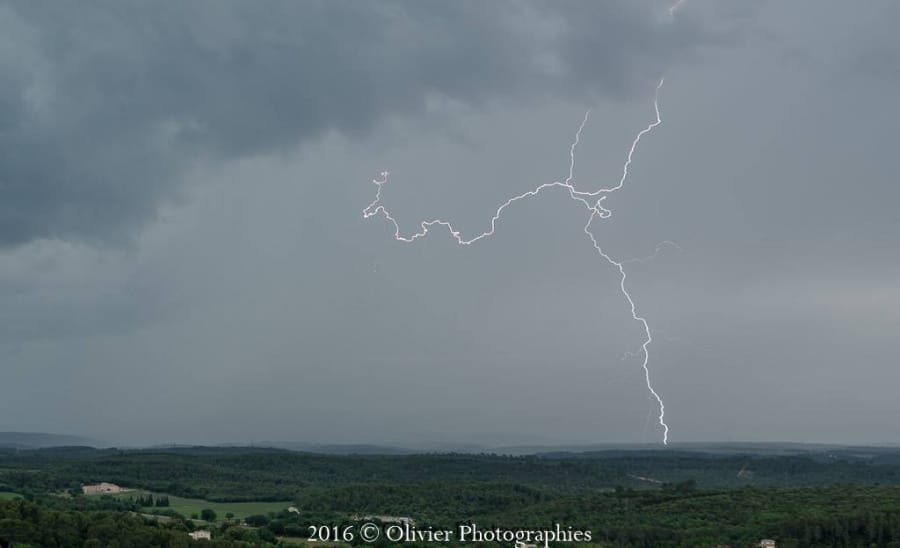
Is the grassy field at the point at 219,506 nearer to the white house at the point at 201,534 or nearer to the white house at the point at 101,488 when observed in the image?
the white house at the point at 101,488

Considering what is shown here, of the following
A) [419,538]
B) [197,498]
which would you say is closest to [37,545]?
[419,538]

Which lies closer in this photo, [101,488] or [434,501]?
[434,501]

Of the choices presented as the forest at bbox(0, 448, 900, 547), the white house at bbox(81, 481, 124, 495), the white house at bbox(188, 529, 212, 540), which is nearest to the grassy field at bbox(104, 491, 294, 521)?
the forest at bbox(0, 448, 900, 547)

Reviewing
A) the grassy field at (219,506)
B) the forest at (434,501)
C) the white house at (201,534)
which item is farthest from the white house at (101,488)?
the white house at (201,534)

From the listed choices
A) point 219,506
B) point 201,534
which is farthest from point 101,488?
point 201,534

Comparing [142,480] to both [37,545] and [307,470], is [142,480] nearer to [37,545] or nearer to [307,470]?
[307,470]

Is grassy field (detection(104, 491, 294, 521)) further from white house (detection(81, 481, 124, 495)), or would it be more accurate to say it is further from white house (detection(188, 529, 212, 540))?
white house (detection(188, 529, 212, 540))

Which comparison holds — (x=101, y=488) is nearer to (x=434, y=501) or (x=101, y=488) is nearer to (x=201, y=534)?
(x=434, y=501)

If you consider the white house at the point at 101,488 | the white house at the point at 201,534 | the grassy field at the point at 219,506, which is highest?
the white house at the point at 201,534
